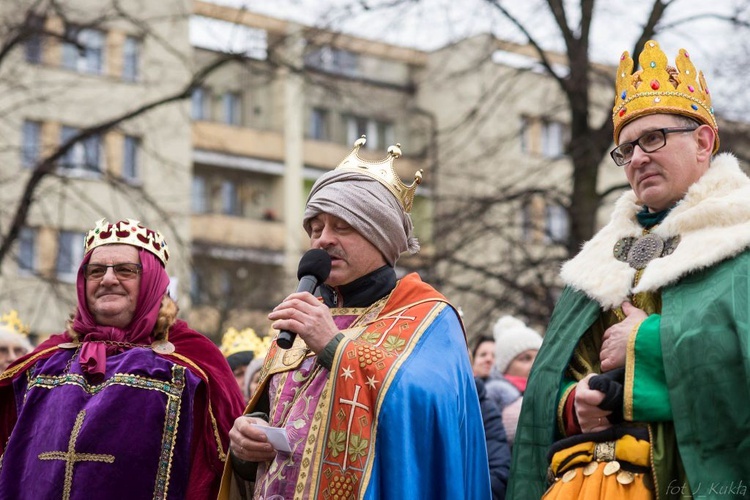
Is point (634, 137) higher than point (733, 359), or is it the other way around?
point (634, 137)

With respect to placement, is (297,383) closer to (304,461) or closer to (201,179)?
(304,461)

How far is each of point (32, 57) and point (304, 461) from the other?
12399 millimetres

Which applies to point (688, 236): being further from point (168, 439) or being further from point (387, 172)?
point (168, 439)

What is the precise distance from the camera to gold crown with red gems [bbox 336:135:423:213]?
627 centimetres

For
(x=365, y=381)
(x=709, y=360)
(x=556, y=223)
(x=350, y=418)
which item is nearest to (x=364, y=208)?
(x=365, y=381)

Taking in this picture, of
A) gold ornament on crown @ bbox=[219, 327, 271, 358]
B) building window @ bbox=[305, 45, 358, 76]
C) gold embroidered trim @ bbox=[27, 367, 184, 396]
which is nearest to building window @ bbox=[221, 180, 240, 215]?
building window @ bbox=[305, 45, 358, 76]

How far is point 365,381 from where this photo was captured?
5.74 metres

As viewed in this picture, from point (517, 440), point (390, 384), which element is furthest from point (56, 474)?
point (517, 440)

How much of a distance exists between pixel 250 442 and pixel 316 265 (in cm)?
79

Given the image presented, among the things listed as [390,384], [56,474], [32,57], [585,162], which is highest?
[32,57]

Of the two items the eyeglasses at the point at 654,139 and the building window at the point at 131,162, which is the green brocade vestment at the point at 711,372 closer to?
the eyeglasses at the point at 654,139

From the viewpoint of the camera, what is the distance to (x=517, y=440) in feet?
18.9

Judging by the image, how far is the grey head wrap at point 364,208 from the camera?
6.05 meters

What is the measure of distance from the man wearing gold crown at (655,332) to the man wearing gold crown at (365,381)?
0.33 m
